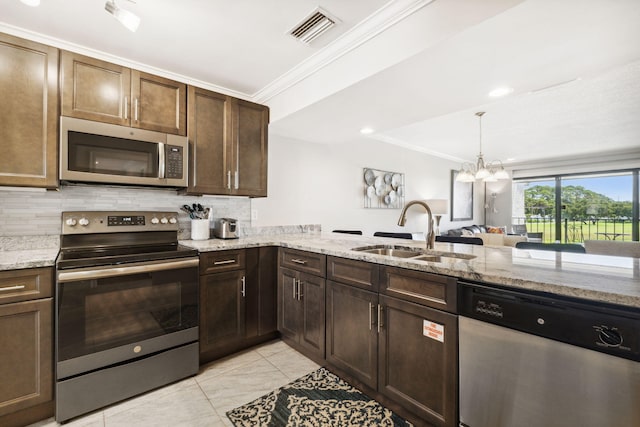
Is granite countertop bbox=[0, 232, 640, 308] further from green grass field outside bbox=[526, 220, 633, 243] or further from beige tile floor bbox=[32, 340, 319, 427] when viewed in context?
green grass field outside bbox=[526, 220, 633, 243]

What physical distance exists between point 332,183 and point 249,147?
1.50 metres

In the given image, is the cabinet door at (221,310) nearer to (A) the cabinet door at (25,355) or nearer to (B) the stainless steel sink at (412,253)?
(A) the cabinet door at (25,355)

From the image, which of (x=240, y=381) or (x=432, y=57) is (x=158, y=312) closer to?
(x=240, y=381)

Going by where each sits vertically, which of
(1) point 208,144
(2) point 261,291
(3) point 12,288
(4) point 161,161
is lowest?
(2) point 261,291

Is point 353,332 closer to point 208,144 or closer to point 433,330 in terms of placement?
point 433,330

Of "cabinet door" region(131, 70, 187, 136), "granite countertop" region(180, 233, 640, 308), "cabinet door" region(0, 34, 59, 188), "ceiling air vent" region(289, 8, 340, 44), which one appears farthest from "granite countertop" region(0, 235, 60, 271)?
"ceiling air vent" region(289, 8, 340, 44)

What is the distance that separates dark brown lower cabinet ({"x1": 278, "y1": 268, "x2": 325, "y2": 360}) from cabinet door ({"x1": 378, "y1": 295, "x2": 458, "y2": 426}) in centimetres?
57

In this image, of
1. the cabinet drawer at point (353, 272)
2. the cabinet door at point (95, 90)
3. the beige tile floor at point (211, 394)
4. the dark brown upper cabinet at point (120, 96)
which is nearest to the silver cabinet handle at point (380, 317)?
the cabinet drawer at point (353, 272)

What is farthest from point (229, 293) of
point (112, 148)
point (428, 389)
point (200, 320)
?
point (428, 389)

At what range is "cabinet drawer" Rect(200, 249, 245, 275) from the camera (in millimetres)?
2162

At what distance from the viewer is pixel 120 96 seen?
2094 millimetres

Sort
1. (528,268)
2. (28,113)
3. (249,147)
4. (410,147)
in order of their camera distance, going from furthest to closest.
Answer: (410,147) → (249,147) → (28,113) → (528,268)

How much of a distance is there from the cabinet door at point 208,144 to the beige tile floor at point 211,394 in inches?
57.3

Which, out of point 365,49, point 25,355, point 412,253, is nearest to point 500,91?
point 365,49
